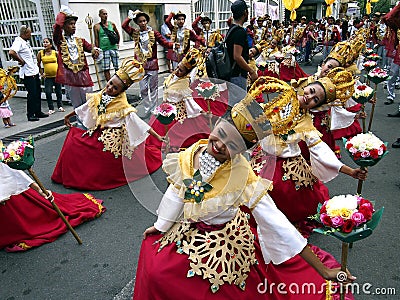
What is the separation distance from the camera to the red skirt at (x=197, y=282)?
1946 mm

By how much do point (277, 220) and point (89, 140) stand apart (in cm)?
324

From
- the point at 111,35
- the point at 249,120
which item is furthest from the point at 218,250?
the point at 111,35

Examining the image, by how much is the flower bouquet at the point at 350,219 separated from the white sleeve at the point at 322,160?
3.34 ft

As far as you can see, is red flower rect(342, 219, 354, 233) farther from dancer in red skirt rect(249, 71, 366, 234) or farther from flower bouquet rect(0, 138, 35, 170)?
flower bouquet rect(0, 138, 35, 170)

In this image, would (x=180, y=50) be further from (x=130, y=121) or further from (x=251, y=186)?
(x=251, y=186)

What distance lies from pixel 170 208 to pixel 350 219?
99 centimetres

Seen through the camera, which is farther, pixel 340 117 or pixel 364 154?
pixel 340 117

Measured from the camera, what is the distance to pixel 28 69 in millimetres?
7383

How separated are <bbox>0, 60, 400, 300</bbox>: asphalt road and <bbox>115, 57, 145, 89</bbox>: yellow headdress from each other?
1.41 meters

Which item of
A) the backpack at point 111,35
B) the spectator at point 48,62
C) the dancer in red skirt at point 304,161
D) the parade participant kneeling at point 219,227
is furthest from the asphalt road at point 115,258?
the backpack at point 111,35

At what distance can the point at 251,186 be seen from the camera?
1.97 metres

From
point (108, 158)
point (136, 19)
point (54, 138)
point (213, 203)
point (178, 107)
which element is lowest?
point (54, 138)

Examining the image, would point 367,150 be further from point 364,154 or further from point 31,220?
point 31,220

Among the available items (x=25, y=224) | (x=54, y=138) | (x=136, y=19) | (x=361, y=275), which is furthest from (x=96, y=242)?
(x=136, y=19)
